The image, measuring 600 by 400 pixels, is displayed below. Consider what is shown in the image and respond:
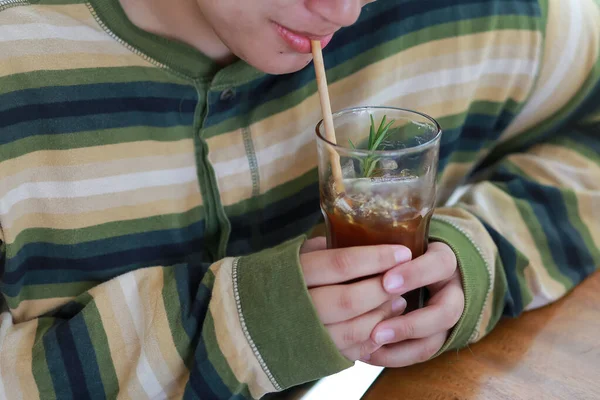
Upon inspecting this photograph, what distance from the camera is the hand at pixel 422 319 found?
607 millimetres

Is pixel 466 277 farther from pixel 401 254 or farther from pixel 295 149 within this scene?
pixel 295 149

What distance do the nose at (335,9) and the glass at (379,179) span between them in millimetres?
98

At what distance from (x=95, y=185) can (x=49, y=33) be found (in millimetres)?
173

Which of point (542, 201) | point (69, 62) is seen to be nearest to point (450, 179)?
point (542, 201)

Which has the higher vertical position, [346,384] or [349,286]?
[349,286]

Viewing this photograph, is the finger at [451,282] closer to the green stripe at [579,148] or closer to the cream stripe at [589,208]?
the cream stripe at [589,208]

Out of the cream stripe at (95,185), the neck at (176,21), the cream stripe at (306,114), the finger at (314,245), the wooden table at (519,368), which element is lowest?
the wooden table at (519,368)

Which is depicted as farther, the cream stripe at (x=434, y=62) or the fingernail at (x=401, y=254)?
the cream stripe at (x=434, y=62)

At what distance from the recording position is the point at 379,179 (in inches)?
22.2

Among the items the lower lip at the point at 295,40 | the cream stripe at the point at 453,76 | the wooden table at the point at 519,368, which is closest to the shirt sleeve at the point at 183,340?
A: the wooden table at the point at 519,368

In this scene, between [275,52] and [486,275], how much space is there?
36 centimetres

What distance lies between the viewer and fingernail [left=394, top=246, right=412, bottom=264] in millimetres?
583

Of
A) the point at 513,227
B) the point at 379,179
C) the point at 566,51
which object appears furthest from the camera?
the point at 566,51

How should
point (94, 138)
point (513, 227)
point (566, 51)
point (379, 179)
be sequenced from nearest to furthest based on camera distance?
point (379, 179) < point (94, 138) < point (513, 227) < point (566, 51)
